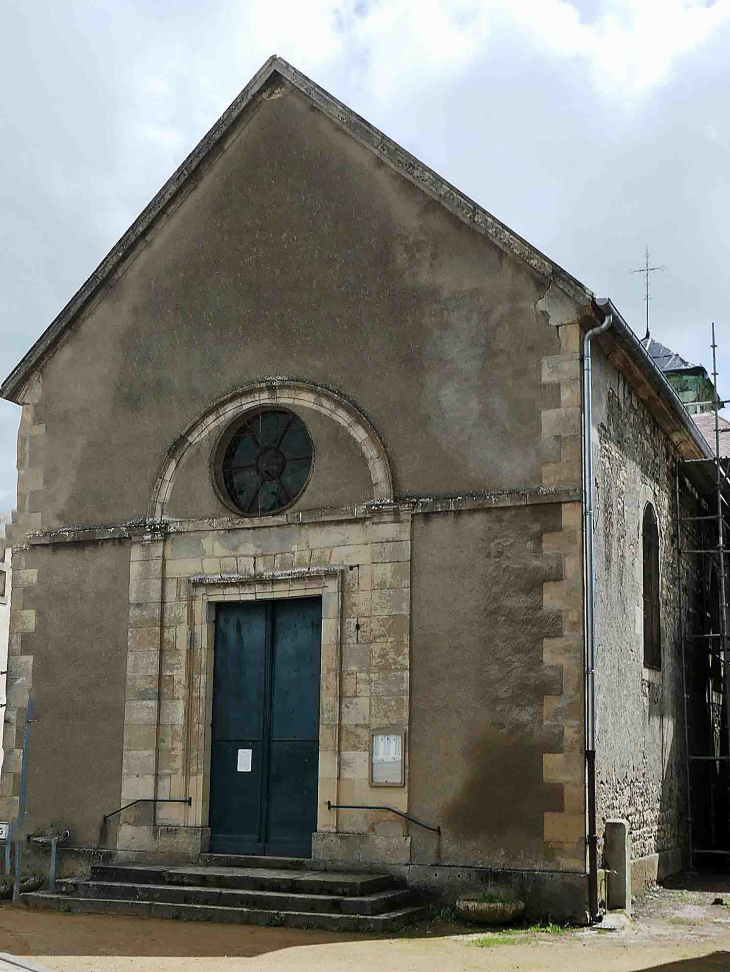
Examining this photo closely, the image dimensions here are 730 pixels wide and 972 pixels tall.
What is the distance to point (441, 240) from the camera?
12.2 m

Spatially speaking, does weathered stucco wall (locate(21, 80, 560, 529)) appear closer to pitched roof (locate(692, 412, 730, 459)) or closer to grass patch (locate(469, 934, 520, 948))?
grass patch (locate(469, 934, 520, 948))

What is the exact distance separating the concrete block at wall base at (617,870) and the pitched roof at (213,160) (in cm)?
482

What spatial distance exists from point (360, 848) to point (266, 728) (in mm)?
1653

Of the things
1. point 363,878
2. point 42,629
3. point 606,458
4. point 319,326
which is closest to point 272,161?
point 319,326

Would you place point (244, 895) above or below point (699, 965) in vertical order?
above

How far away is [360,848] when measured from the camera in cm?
1128

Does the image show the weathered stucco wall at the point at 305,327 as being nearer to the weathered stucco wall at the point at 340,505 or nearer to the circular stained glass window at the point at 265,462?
the weathered stucco wall at the point at 340,505

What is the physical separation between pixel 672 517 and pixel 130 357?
6.85 m

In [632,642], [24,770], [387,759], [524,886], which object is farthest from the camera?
[24,770]

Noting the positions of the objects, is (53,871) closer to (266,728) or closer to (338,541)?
(266,728)

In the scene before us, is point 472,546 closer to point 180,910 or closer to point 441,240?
point 441,240

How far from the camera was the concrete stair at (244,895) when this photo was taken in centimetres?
1017

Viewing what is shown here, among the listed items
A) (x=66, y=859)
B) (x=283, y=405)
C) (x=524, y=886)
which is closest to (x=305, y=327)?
(x=283, y=405)

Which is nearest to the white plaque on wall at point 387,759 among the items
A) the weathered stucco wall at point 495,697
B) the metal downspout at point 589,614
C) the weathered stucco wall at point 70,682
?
the weathered stucco wall at point 495,697
